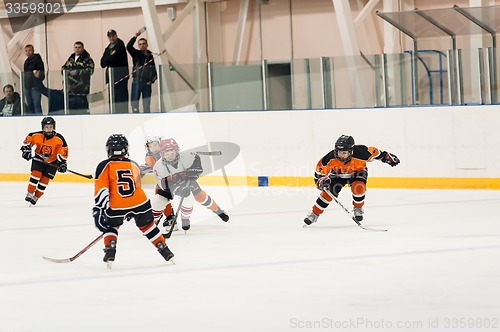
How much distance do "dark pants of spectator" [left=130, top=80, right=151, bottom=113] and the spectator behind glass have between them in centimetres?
197

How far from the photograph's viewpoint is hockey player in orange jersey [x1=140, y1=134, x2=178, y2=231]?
9.29 meters

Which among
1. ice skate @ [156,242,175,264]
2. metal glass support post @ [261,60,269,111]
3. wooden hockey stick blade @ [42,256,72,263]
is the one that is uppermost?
metal glass support post @ [261,60,269,111]

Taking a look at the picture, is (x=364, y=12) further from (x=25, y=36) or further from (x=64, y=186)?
(x=25, y=36)

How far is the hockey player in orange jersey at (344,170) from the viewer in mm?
9562

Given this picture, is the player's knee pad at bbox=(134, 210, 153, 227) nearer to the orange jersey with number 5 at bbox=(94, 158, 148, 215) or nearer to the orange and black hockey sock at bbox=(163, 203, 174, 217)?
the orange jersey with number 5 at bbox=(94, 158, 148, 215)

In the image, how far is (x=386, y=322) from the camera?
5.55 meters

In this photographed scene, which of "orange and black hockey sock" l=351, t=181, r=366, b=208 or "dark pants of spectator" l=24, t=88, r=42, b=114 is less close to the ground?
"dark pants of spectator" l=24, t=88, r=42, b=114

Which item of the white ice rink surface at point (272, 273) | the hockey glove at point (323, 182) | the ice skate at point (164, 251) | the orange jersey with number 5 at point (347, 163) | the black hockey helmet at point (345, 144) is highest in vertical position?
the black hockey helmet at point (345, 144)

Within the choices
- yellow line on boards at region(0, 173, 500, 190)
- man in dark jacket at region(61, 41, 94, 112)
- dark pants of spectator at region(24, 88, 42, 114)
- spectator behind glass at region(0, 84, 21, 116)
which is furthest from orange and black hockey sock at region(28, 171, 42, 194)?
spectator behind glass at region(0, 84, 21, 116)

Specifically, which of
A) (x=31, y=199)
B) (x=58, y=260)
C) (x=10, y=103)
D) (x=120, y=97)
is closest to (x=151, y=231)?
(x=58, y=260)

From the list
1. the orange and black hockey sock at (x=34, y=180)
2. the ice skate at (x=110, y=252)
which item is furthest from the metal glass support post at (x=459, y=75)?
the ice skate at (x=110, y=252)

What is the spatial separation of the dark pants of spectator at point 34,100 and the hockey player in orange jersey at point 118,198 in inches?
320

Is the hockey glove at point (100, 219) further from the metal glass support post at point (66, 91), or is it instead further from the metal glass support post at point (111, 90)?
the metal glass support post at point (66, 91)

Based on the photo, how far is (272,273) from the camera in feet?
24.1
